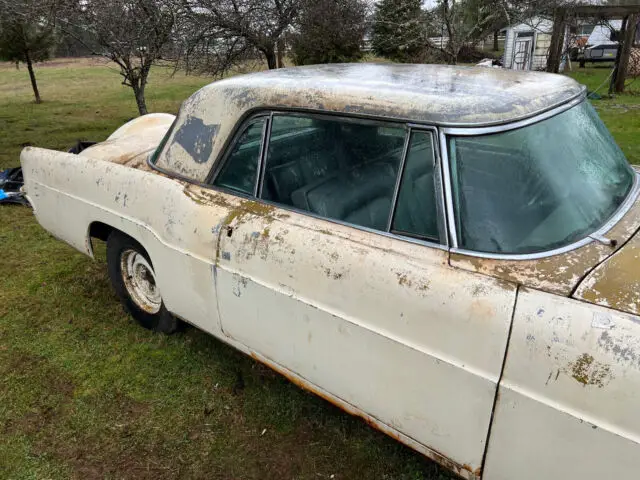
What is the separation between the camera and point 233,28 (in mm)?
7930

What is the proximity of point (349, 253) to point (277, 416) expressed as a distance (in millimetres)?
1243

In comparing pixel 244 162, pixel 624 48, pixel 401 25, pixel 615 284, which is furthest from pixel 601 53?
pixel 615 284

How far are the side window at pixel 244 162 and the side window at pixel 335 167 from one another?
90 millimetres

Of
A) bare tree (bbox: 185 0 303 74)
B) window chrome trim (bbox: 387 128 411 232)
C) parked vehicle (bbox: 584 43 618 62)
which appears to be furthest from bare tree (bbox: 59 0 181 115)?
parked vehicle (bbox: 584 43 618 62)

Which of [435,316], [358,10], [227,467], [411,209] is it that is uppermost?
[358,10]

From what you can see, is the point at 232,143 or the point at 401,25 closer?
the point at 232,143

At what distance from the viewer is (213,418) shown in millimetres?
2750

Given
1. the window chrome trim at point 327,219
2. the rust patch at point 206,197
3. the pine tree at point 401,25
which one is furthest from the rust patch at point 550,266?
the pine tree at point 401,25

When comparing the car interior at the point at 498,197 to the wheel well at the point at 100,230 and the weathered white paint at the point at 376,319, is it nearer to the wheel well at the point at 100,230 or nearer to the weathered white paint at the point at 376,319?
the weathered white paint at the point at 376,319

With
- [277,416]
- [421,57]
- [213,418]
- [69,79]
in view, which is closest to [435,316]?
[277,416]

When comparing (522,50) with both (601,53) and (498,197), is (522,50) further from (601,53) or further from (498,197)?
(498,197)

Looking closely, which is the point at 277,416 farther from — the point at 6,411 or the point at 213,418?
the point at 6,411

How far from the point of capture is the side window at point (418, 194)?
1.94m

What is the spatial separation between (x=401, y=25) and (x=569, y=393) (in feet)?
23.0
